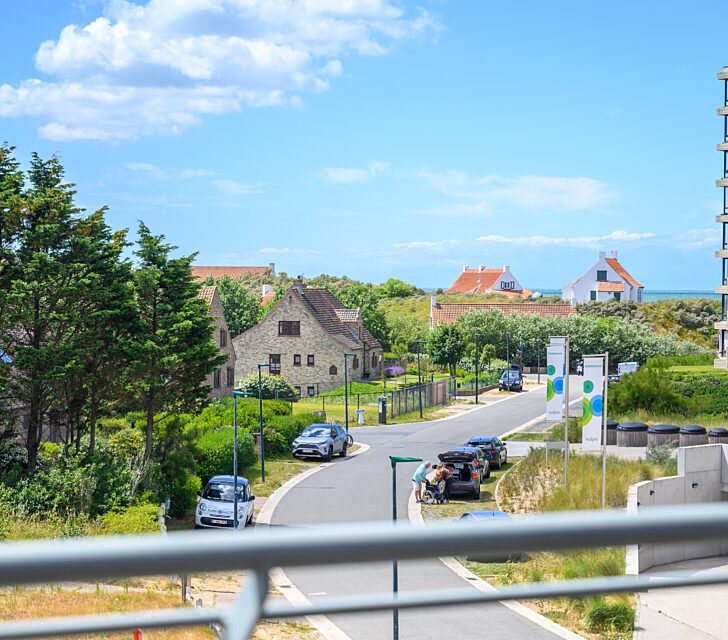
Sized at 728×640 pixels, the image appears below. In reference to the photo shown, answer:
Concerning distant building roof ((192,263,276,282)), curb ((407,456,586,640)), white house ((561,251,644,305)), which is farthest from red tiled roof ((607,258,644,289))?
curb ((407,456,586,640))

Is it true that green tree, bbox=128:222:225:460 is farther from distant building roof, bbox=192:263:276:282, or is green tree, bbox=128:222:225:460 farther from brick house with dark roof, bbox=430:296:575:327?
distant building roof, bbox=192:263:276:282

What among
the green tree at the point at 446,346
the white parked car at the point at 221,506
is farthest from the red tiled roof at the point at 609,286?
the white parked car at the point at 221,506

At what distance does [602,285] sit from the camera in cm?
10912

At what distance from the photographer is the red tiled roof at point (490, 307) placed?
88.2 metres

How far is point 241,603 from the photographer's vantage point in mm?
1664

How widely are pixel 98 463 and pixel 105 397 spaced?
359 cm

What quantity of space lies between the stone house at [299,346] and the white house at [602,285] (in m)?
48.9

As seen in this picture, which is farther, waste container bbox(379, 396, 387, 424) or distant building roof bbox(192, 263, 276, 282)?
distant building roof bbox(192, 263, 276, 282)

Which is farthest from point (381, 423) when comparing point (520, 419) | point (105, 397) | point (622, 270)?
point (622, 270)

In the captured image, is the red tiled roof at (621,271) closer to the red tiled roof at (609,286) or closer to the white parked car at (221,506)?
the red tiled roof at (609,286)

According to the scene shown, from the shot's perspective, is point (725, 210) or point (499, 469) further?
point (725, 210)

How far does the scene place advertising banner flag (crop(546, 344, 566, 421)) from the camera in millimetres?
29359

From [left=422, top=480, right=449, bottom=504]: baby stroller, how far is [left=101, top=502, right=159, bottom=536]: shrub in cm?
1066

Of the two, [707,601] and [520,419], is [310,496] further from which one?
[707,601]
